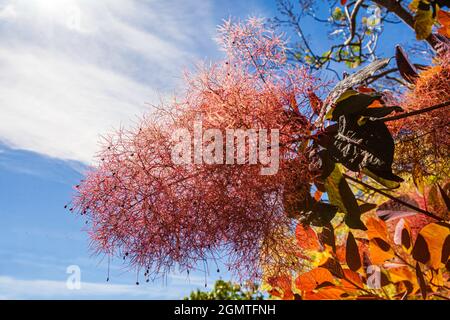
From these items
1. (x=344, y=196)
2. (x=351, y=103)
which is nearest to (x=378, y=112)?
(x=351, y=103)

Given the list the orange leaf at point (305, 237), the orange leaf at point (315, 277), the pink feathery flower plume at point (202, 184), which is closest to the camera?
the pink feathery flower plume at point (202, 184)

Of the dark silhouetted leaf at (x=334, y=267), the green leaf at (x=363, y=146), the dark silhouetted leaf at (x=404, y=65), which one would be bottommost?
the dark silhouetted leaf at (x=334, y=267)

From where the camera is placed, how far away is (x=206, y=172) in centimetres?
122

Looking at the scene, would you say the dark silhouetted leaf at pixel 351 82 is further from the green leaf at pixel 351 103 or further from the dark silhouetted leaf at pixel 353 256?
the dark silhouetted leaf at pixel 353 256

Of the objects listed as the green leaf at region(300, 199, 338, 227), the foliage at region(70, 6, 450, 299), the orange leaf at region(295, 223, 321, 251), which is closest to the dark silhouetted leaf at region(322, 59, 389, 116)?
the foliage at region(70, 6, 450, 299)

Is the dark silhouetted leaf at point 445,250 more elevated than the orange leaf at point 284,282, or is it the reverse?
the dark silhouetted leaf at point 445,250

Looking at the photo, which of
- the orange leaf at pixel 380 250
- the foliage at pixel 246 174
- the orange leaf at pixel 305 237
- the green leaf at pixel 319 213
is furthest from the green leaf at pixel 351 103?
the orange leaf at pixel 380 250

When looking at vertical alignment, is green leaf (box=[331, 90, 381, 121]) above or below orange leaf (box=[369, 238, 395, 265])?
above

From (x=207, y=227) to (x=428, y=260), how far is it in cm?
82

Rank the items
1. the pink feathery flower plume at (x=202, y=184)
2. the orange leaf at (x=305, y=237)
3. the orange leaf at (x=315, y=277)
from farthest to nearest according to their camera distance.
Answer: the orange leaf at (x=315, y=277)
the orange leaf at (x=305, y=237)
the pink feathery flower plume at (x=202, y=184)

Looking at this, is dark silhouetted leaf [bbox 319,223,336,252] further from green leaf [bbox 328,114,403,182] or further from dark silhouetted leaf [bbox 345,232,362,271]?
green leaf [bbox 328,114,403,182]

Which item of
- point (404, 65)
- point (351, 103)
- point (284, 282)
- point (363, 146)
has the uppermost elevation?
point (404, 65)

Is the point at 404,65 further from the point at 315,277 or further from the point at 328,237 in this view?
the point at 315,277
